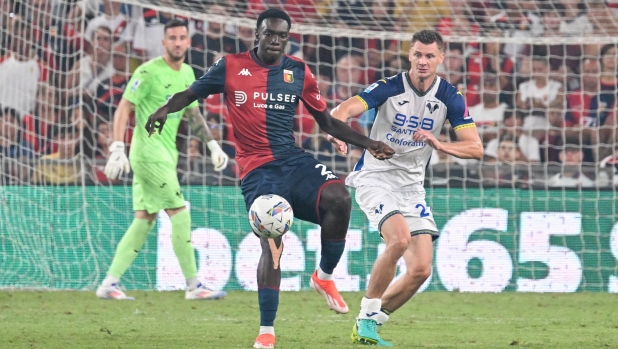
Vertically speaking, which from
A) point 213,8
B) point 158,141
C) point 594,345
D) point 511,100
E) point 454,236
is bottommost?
point 594,345

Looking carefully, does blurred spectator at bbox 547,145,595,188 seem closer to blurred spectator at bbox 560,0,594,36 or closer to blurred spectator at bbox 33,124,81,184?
blurred spectator at bbox 560,0,594,36

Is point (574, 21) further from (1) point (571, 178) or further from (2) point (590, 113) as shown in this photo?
(1) point (571, 178)

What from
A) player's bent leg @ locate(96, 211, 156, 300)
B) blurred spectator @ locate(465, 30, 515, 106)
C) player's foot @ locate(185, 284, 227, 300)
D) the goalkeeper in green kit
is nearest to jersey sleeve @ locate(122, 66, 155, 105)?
the goalkeeper in green kit

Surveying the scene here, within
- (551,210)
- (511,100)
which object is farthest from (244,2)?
(551,210)

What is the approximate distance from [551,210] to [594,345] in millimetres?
4924

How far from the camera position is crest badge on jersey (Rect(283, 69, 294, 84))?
6941mm

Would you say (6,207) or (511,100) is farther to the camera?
(511,100)

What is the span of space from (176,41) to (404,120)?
11.3 ft

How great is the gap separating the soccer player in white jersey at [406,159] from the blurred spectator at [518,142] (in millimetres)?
5477

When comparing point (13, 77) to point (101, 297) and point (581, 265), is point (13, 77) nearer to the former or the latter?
point (101, 297)

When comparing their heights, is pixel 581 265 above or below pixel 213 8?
below

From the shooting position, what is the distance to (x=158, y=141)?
1033 cm

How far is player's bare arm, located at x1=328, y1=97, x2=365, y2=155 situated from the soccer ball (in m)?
0.87

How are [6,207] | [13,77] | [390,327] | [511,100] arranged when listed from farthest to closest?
[511,100]
[13,77]
[6,207]
[390,327]
